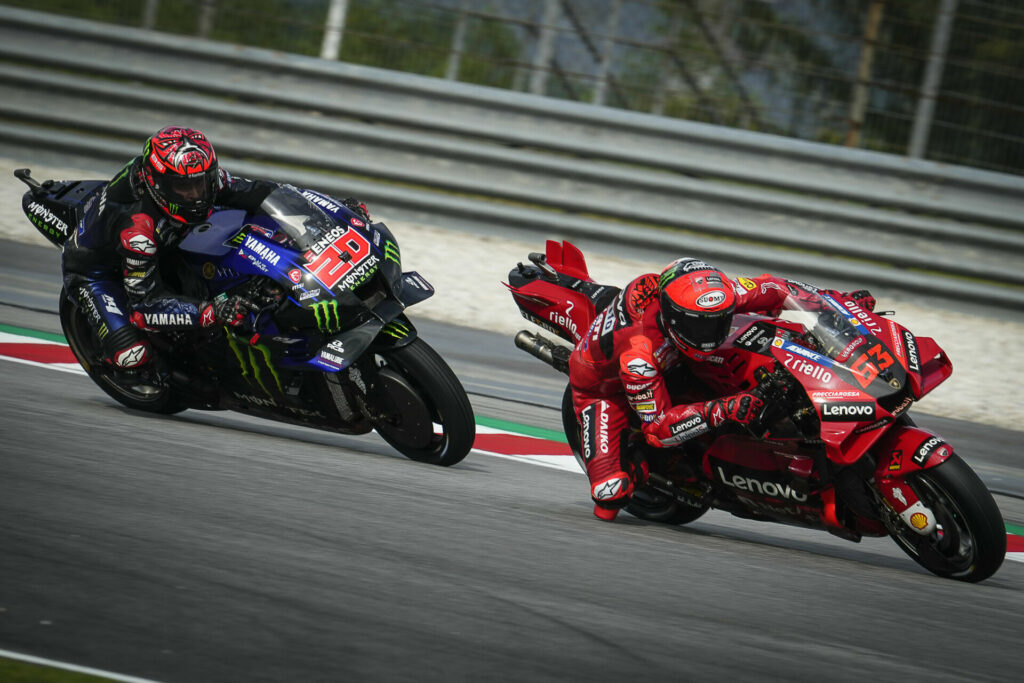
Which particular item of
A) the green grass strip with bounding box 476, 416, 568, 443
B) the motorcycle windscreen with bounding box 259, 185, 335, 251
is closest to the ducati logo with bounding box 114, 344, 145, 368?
the motorcycle windscreen with bounding box 259, 185, 335, 251

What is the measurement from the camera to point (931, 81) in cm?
1117

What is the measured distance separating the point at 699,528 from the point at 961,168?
22.3 feet

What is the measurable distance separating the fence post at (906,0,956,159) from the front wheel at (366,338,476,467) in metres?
6.99

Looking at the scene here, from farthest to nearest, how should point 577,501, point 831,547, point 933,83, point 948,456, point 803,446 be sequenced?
point 933,83 < point 577,501 < point 831,547 < point 803,446 < point 948,456

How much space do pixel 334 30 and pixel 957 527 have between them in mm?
8862

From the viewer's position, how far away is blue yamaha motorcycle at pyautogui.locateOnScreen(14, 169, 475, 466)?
18.9ft

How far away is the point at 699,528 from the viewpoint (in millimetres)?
5824

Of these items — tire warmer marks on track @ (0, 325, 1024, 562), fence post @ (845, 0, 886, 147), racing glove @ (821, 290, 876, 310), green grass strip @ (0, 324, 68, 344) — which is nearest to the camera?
racing glove @ (821, 290, 876, 310)

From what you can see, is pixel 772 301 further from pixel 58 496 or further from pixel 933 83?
pixel 933 83

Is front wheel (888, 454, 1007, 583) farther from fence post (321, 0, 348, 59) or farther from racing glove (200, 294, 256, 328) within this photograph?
fence post (321, 0, 348, 59)

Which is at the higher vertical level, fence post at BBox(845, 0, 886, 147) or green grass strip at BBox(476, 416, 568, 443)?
fence post at BBox(845, 0, 886, 147)

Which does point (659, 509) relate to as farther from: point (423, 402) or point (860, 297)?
point (860, 297)

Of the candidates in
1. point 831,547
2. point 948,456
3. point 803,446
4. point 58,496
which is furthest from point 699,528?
point 58,496

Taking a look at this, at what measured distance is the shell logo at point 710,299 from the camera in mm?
4910
